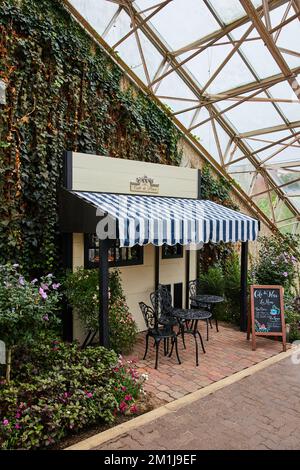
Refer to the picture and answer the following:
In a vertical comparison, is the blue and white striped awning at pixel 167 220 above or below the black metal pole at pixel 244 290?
above

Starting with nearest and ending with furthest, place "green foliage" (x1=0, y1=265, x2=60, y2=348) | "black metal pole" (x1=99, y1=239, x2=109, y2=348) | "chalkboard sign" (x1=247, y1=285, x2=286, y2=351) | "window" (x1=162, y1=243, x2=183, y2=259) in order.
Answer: "green foliage" (x1=0, y1=265, x2=60, y2=348)
"black metal pole" (x1=99, y1=239, x2=109, y2=348)
"chalkboard sign" (x1=247, y1=285, x2=286, y2=351)
"window" (x1=162, y1=243, x2=183, y2=259)

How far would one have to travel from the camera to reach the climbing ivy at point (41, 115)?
5.82 metres

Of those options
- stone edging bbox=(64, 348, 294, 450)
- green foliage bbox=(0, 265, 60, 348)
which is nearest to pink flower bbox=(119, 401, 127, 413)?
stone edging bbox=(64, 348, 294, 450)

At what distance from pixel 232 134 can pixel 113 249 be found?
5.44 meters

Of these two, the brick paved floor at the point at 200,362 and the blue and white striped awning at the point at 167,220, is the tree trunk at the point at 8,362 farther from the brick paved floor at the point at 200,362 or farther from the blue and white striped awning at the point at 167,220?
the blue and white striped awning at the point at 167,220

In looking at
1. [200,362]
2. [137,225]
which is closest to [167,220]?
[137,225]

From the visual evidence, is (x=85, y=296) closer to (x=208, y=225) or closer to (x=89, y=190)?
(x=89, y=190)

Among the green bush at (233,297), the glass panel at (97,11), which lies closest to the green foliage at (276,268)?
the green bush at (233,297)

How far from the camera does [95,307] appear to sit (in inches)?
211

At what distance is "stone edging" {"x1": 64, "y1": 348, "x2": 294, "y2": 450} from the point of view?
3283 mm

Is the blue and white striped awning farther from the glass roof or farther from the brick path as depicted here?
the glass roof

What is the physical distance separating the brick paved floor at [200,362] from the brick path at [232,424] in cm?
40

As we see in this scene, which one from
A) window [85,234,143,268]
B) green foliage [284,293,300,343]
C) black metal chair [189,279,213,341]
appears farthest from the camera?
black metal chair [189,279,213,341]

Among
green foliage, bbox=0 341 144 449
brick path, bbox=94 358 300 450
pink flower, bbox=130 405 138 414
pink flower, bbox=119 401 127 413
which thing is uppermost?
green foliage, bbox=0 341 144 449
